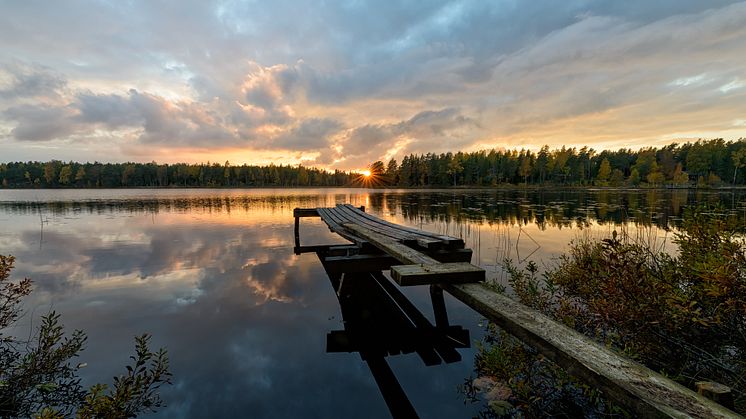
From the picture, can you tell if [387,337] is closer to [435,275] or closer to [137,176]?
[435,275]

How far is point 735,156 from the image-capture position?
90.9 meters

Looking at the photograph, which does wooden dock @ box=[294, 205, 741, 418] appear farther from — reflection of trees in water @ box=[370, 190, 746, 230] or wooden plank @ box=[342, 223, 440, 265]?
reflection of trees in water @ box=[370, 190, 746, 230]

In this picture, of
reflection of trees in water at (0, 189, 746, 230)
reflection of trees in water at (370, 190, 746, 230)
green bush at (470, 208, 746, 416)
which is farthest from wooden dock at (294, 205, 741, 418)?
reflection of trees in water at (0, 189, 746, 230)

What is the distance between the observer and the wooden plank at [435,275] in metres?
3.53

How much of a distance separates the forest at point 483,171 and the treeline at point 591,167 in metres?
0.21

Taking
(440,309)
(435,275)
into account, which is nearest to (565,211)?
(440,309)

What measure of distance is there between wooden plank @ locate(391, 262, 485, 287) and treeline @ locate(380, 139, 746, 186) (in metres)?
122

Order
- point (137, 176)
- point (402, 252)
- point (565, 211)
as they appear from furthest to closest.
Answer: point (137, 176) → point (565, 211) → point (402, 252)

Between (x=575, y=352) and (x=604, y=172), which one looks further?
(x=604, y=172)

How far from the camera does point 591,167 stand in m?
121

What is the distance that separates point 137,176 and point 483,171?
150888 millimetres

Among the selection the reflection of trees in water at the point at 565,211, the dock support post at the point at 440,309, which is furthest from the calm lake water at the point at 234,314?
the reflection of trees in water at the point at 565,211

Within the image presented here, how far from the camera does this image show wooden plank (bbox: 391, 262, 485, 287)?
11.6 feet

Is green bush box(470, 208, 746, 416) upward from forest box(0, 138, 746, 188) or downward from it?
downward
